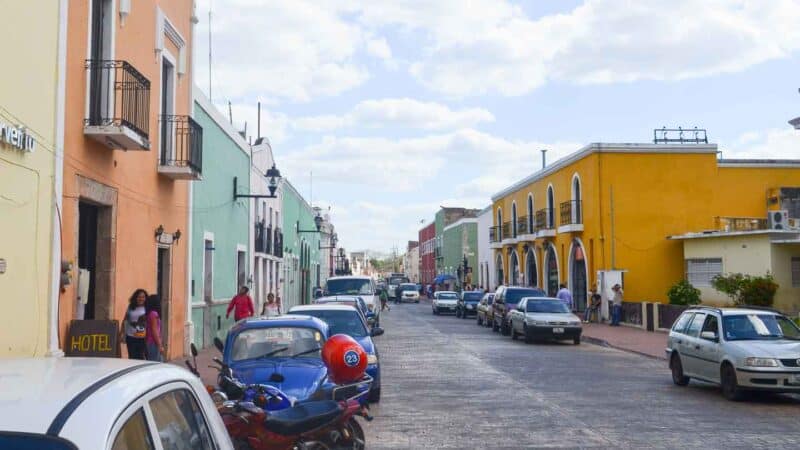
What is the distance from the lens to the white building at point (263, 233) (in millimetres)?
30219

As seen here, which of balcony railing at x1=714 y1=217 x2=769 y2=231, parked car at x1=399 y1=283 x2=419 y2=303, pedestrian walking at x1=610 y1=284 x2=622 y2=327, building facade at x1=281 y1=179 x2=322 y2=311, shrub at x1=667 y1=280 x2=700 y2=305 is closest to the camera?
shrub at x1=667 y1=280 x2=700 y2=305

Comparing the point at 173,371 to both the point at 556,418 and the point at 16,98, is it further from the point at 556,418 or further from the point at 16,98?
the point at 556,418

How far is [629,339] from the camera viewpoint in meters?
27.3

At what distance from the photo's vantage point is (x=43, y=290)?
10.9 meters

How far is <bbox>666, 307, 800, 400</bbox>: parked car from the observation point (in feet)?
42.1

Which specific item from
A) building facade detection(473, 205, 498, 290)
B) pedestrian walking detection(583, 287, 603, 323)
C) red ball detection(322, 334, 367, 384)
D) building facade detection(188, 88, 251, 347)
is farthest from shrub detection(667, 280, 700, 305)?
building facade detection(473, 205, 498, 290)

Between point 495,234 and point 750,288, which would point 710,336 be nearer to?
point 750,288

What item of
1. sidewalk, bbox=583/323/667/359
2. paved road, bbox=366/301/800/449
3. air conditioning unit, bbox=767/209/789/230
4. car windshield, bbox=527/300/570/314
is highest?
air conditioning unit, bbox=767/209/789/230

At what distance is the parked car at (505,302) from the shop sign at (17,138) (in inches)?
873

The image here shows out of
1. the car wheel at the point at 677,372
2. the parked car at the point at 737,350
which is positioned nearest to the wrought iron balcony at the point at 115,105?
the parked car at the point at 737,350

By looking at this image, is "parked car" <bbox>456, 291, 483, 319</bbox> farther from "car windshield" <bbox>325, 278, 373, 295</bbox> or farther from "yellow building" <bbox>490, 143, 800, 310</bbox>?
"car windshield" <bbox>325, 278, 373, 295</bbox>

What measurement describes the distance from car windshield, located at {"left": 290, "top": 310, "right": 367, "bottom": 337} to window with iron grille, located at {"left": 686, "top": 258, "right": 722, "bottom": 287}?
72.2ft

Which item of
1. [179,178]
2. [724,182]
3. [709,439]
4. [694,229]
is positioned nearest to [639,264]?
[694,229]

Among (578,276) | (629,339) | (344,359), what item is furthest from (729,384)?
(578,276)
